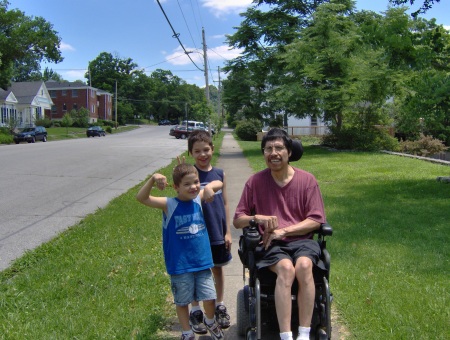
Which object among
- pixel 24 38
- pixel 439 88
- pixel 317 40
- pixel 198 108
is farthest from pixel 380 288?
pixel 24 38

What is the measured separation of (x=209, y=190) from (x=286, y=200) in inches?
25.2

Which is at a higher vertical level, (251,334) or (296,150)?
(296,150)

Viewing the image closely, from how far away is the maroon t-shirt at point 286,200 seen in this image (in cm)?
367

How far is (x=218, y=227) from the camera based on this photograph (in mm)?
3799

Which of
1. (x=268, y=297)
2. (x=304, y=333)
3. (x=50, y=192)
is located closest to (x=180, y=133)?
(x=50, y=192)

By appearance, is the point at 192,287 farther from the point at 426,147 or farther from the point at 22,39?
the point at 22,39

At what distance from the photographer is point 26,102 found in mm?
62031

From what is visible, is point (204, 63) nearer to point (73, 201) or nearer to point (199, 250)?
point (73, 201)

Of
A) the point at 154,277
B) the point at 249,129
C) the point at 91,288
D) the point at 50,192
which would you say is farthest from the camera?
the point at 249,129

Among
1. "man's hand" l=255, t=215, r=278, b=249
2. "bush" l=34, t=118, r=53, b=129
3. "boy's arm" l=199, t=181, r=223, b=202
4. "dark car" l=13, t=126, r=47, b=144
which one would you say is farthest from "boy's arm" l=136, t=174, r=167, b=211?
"bush" l=34, t=118, r=53, b=129

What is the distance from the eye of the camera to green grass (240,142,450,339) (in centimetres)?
382

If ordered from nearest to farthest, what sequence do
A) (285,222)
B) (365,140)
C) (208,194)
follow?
(208,194), (285,222), (365,140)

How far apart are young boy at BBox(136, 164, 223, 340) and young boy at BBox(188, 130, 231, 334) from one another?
0.71 ft

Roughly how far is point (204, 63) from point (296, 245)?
97.1 feet
